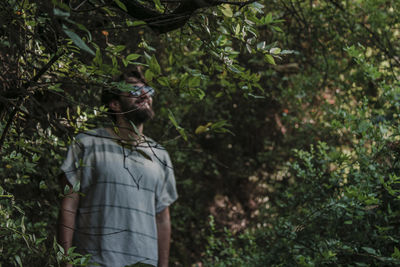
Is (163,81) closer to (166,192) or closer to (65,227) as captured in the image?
(65,227)

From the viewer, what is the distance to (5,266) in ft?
7.84

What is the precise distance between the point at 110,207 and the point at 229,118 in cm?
214

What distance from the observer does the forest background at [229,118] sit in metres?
1.46

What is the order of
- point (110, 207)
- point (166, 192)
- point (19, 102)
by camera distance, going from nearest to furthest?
1. point (19, 102)
2. point (110, 207)
3. point (166, 192)

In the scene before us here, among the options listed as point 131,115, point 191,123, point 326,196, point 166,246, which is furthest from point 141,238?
point 191,123

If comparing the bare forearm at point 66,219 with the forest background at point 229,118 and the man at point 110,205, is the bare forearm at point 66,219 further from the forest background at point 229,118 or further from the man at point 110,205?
the forest background at point 229,118

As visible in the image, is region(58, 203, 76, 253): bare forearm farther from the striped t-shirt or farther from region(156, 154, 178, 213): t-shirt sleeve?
region(156, 154, 178, 213): t-shirt sleeve

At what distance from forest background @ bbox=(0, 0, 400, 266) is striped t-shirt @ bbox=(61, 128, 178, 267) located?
0.19 m

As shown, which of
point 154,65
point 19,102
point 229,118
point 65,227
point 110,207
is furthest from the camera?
point 229,118

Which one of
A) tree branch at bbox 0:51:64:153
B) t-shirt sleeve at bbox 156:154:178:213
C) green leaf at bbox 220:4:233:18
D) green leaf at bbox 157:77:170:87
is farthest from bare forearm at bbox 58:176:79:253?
green leaf at bbox 220:4:233:18

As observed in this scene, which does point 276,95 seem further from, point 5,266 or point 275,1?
point 5,266

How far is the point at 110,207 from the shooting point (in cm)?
252

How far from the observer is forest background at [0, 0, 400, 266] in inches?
57.3

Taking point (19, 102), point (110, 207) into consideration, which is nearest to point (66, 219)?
point (110, 207)
